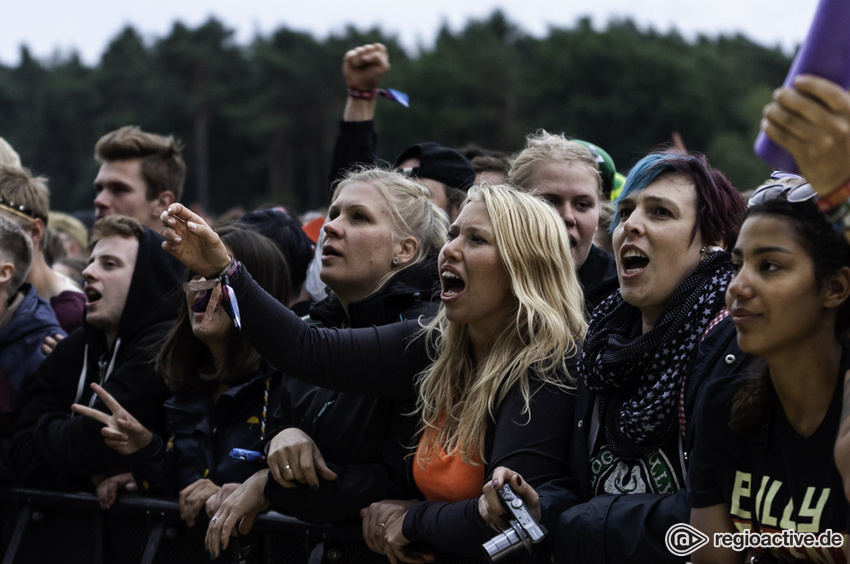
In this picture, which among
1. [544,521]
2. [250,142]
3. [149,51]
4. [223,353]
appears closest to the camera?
[544,521]

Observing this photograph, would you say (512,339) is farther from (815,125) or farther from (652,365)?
(815,125)

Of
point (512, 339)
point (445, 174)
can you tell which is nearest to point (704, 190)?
point (512, 339)

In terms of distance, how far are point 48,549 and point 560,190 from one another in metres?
2.67

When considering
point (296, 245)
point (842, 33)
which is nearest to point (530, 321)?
point (842, 33)

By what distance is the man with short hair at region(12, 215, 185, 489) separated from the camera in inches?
183

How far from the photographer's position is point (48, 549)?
15.6 ft

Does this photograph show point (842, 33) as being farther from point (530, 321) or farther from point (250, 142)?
point (250, 142)

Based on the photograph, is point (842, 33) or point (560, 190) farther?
point (560, 190)

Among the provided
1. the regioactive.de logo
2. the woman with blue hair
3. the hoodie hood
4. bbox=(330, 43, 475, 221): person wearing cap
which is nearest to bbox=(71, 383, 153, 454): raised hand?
the hoodie hood

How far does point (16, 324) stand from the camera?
5.36 metres

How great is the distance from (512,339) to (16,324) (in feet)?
9.26

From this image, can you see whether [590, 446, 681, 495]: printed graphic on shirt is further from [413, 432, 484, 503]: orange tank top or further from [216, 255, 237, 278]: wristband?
[216, 255, 237, 278]: wristband

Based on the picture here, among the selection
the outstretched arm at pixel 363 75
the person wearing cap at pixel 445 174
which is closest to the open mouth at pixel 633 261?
the person wearing cap at pixel 445 174

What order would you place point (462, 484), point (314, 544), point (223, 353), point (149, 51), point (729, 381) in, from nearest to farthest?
point (729, 381)
point (462, 484)
point (314, 544)
point (223, 353)
point (149, 51)
